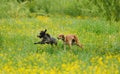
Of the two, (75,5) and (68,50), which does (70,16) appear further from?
(68,50)

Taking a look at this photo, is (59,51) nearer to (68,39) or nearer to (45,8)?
(68,39)

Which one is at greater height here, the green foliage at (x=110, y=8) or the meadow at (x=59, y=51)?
the green foliage at (x=110, y=8)

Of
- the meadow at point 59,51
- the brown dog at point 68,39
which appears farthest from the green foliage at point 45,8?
the brown dog at point 68,39

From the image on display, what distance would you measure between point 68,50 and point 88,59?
1.43m

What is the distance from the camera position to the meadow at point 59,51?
851 cm

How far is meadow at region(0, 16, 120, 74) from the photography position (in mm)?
8508

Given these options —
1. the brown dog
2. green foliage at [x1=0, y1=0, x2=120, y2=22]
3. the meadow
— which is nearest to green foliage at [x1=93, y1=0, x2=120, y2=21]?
the meadow

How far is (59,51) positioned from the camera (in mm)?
10680

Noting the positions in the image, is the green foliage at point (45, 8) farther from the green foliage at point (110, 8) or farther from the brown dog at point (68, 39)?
the brown dog at point (68, 39)

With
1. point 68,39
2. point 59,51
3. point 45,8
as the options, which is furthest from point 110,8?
point 45,8

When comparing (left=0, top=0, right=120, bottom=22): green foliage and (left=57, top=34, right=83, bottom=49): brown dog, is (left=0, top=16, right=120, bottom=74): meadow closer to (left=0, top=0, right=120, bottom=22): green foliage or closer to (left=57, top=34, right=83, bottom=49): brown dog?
(left=57, top=34, right=83, bottom=49): brown dog

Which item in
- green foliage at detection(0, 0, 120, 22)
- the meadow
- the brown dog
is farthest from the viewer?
green foliage at detection(0, 0, 120, 22)

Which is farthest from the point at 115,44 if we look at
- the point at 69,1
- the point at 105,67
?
the point at 69,1

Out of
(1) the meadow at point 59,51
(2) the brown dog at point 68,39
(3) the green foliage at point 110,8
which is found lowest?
(1) the meadow at point 59,51
